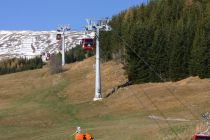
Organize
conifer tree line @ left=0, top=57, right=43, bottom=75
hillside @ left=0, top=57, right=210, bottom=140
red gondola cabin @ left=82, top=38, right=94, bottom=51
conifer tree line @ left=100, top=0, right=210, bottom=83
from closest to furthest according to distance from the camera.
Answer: hillside @ left=0, top=57, right=210, bottom=140, red gondola cabin @ left=82, top=38, right=94, bottom=51, conifer tree line @ left=100, top=0, right=210, bottom=83, conifer tree line @ left=0, top=57, right=43, bottom=75

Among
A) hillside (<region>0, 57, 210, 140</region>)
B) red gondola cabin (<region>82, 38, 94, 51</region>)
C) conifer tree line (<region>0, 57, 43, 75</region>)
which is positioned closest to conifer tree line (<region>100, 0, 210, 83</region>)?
hillside (<region>0, 57, 210, 140</region>)

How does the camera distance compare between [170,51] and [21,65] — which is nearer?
[170,51]

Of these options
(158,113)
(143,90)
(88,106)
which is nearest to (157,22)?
(143,90)

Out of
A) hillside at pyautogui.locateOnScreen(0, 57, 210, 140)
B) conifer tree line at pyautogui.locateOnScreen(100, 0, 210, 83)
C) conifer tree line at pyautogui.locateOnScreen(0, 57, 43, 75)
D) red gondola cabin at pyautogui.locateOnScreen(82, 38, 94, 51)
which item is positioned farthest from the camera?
conifer tree line at pyautogui.locateOnScreen(0, 57, 43, 75)

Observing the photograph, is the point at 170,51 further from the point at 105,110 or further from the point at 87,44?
the point at 105,110

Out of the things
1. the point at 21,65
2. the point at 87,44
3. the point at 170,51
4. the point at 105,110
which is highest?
the point at 87,44

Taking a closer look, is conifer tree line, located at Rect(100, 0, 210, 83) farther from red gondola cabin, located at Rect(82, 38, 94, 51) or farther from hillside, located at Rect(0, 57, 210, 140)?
red gondola cabin, located at Rect(82, 38, 94, 51)

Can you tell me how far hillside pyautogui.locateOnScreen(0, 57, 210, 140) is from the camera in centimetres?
3587

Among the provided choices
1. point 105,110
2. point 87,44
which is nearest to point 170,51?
point 87,44

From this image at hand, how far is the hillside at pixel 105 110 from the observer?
118 ft

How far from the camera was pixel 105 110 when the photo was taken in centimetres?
5700

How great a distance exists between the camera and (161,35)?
80.8 m

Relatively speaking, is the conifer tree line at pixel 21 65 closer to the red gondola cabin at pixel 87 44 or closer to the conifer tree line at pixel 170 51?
the conifer tree line at pixel 170 51

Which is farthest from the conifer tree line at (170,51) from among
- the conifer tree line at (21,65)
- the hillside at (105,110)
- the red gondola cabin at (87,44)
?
the conifer tree line at (21,65)
